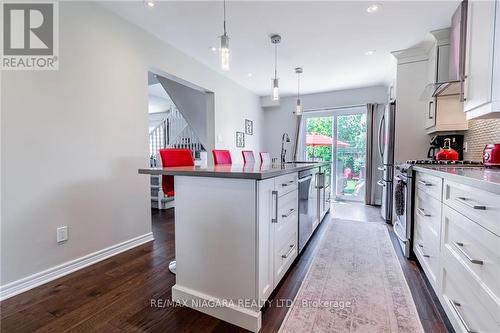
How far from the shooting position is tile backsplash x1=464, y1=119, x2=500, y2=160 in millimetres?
2172

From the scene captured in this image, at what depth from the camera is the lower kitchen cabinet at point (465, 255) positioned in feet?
3.09

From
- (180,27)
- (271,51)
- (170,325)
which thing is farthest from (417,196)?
(180,27)

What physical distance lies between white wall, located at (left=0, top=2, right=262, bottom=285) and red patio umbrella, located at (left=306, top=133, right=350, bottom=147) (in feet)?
13.1

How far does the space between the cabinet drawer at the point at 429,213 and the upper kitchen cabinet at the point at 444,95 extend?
1.24 metres

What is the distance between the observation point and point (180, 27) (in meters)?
2.77

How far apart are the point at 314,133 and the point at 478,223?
504 cm

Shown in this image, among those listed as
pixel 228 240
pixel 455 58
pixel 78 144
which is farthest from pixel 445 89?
pixel 78 144

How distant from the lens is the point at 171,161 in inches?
94.0

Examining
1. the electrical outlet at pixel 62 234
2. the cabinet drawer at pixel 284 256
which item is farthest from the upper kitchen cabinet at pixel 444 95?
the electrical outlet at pixel 62 234

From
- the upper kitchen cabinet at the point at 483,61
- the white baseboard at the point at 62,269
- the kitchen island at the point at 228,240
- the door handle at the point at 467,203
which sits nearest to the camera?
the door handle at the point at 467,203

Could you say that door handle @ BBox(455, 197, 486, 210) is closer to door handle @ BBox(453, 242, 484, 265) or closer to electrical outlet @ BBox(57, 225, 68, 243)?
door handle @ BBox(453, 242, 484, 265)

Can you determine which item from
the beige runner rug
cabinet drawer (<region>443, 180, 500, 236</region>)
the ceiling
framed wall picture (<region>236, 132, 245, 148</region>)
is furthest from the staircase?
cabinet drawer (<region>443, 180, 500, 236</region>)

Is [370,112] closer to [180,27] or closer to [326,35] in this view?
[326,35]

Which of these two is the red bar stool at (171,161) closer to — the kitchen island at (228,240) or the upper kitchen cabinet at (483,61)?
the kitchen island at (228,240)
